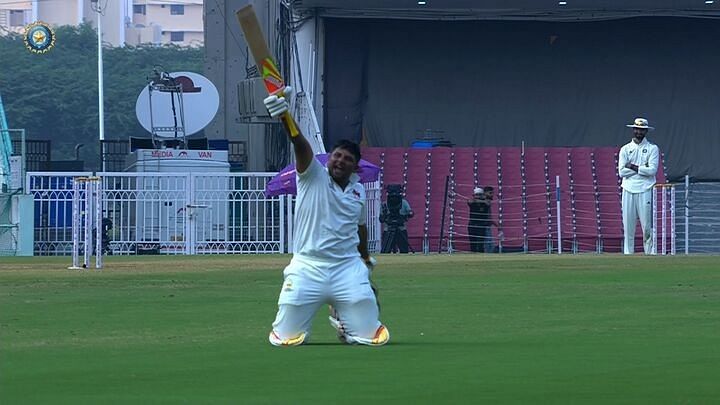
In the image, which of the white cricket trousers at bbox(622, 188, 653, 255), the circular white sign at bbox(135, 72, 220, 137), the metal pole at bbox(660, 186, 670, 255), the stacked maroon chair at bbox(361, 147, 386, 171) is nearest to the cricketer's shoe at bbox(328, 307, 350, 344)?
the white cricket trousers at bbox(622, 188, 653, 255)

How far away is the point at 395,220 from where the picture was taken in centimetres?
3669

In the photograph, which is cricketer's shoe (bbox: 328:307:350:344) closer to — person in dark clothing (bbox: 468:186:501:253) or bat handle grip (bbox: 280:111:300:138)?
bat handle grip (bbox: 280:111:300:138)

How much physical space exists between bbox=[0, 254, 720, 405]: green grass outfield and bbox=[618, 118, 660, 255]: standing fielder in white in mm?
6451

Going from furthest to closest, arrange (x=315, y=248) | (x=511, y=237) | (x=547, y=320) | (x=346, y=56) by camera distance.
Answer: (x=346, y=56), (x=511, y=237), (x=547, y=320), (x=315, y=248)

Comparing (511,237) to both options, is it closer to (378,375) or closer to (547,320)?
(547,320)

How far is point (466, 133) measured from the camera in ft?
145

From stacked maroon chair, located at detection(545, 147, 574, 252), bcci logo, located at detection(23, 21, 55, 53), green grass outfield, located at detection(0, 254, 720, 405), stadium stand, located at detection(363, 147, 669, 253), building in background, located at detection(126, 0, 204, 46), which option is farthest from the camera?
building in background, located at detection(126, 0, 204, 46)

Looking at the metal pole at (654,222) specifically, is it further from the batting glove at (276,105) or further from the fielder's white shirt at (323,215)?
the batting glove at (276,105)

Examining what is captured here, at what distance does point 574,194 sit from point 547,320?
2700 centimetres

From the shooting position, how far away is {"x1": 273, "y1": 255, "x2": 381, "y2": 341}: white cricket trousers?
12445mm

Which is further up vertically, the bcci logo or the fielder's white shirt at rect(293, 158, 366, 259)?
the bcci logo

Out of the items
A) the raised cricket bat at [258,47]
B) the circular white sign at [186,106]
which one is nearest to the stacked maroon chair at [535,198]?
the circular white sign at [186,106]

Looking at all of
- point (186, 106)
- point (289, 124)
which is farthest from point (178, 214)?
point (289, 124)

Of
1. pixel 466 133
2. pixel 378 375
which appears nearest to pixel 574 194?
pixel 466 133
